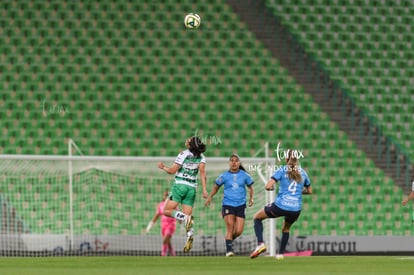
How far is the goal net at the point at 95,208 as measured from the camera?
23078 mm

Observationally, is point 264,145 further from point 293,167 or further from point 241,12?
point 293,167

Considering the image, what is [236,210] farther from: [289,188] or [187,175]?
[289,188]

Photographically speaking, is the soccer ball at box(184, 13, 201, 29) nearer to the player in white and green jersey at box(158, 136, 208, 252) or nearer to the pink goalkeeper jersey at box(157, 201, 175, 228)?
the pink goalkeeper jersey at box(157, 201, 175, 228)

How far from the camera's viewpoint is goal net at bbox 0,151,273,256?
75.7 ft

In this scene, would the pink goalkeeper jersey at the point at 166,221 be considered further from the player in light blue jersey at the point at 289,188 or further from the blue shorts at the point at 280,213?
the player in light blue jersey at the point at 289,188

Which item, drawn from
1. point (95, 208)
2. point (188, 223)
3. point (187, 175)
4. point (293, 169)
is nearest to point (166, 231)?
point (95, 208)

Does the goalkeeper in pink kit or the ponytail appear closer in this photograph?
the ponytail

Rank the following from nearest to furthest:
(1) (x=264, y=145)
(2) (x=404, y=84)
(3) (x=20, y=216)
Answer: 1. (3) (x=20, y=216)
2. (1) (x=264, y=145)
3. (2) (x=404, y=84)

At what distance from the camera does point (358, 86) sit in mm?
27719

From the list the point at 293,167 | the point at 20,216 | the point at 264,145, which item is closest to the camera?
the point at 293,167

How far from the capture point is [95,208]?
23.9 m

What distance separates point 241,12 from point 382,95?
448 cm

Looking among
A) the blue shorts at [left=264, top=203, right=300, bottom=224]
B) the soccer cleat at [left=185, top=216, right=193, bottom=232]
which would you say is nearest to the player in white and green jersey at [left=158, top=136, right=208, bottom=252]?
the soccer cleat at [left=185, top=216, right=193, bottom=232]

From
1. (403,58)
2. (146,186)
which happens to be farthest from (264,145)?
(403,58)
